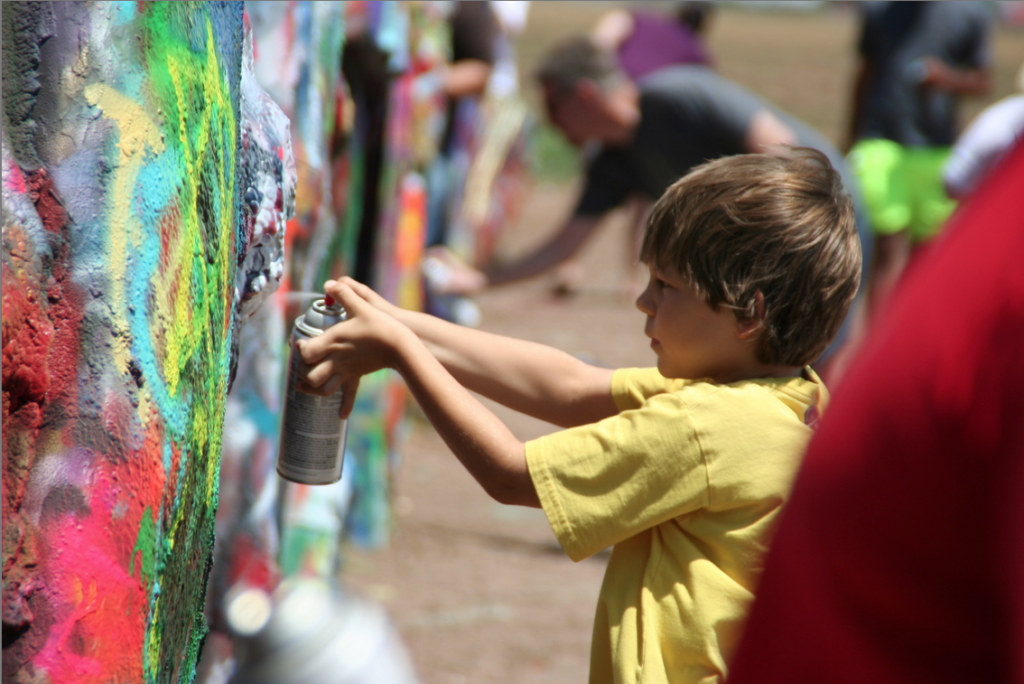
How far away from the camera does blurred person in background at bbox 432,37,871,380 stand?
11.1 ft

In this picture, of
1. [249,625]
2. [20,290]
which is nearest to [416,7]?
[249,625]

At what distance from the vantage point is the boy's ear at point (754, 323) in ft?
4.68

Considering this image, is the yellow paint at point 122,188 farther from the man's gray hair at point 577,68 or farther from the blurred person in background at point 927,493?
Answer: the man's gray hair at point 577,68

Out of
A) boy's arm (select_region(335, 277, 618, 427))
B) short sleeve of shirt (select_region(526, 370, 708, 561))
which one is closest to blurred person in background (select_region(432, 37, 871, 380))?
boy's arm (select_region(335, 277, 618, 427))

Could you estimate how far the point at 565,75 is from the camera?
384 cm

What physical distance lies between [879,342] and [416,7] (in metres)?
3.77

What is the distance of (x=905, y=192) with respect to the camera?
507 centimetres

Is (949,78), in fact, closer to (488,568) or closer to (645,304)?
(488,568)

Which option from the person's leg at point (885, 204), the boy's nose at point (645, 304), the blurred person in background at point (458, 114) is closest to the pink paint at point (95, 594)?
the boy's nose at point (645, 304)

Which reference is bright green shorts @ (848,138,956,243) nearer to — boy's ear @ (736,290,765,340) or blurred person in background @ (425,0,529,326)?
blurred person in background @ (425,0,529,326)

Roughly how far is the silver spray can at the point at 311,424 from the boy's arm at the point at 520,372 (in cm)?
18

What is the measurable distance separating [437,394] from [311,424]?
233 millimetres

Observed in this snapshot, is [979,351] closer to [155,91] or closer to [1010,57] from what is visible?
[155,91]

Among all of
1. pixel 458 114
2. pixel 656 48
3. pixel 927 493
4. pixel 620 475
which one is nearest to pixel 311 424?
pixel 620 475
